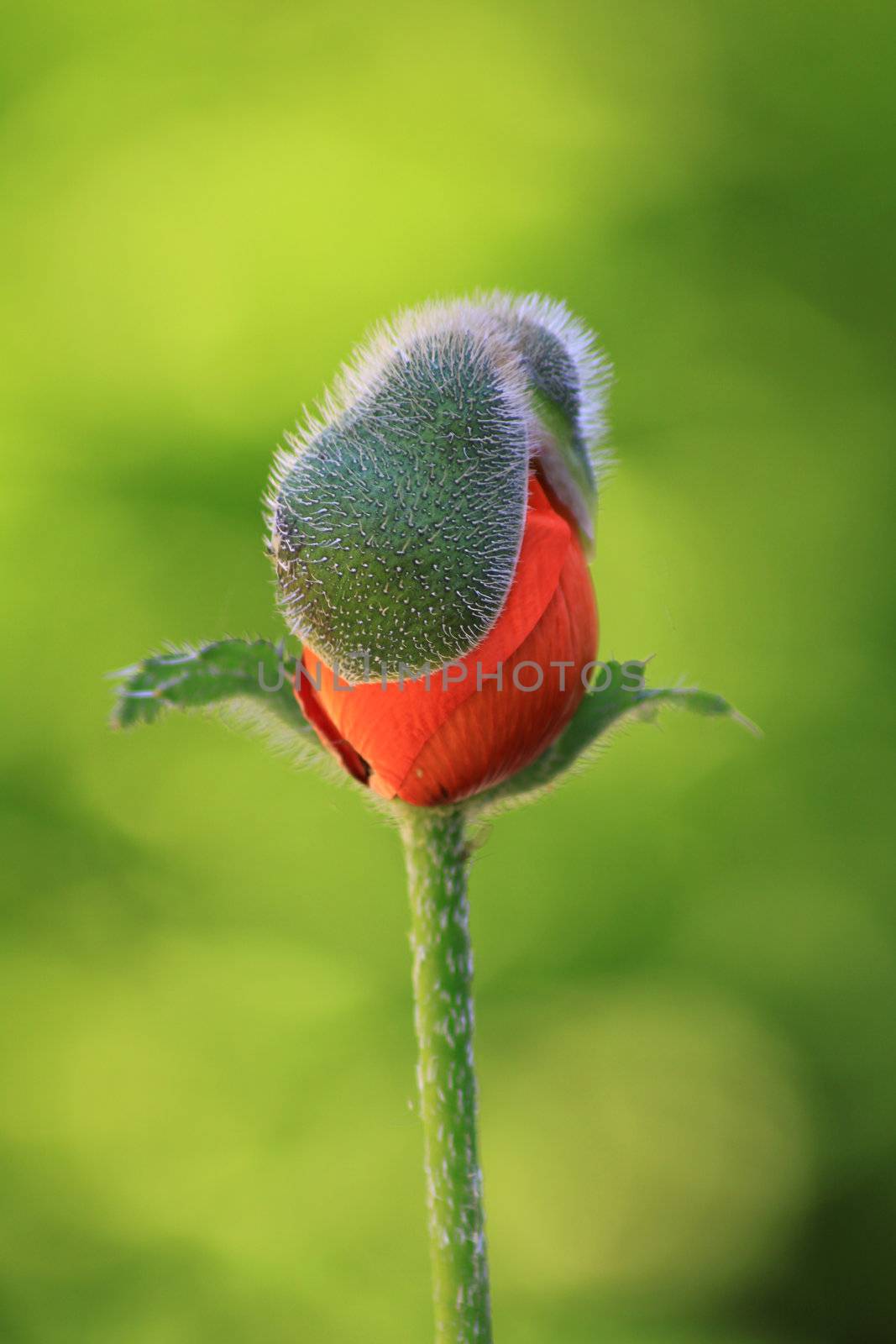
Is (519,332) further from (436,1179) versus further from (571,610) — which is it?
(436,1179)

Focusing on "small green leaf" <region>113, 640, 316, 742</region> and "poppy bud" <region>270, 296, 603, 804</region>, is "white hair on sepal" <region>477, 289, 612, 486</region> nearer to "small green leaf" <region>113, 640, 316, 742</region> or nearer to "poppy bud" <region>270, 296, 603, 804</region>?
"poppy bud" <region>270, 296, 603, 804</region>

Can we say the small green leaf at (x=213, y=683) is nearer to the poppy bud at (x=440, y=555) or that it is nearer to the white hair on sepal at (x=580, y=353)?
the poppy bud at (x=440, y=555)

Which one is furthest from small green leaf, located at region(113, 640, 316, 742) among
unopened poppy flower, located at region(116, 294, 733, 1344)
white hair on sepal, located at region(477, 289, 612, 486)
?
white hair on sepal, located at region(477, 289, 612, 486)

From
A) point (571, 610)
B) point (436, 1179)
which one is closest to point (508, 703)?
point (571, 610)

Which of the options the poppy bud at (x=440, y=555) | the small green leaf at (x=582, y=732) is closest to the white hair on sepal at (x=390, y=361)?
the poppy bud at (x=440, y=555)

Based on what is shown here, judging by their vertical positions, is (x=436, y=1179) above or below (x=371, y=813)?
below

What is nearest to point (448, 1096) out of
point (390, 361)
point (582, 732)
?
point (582, 732)
